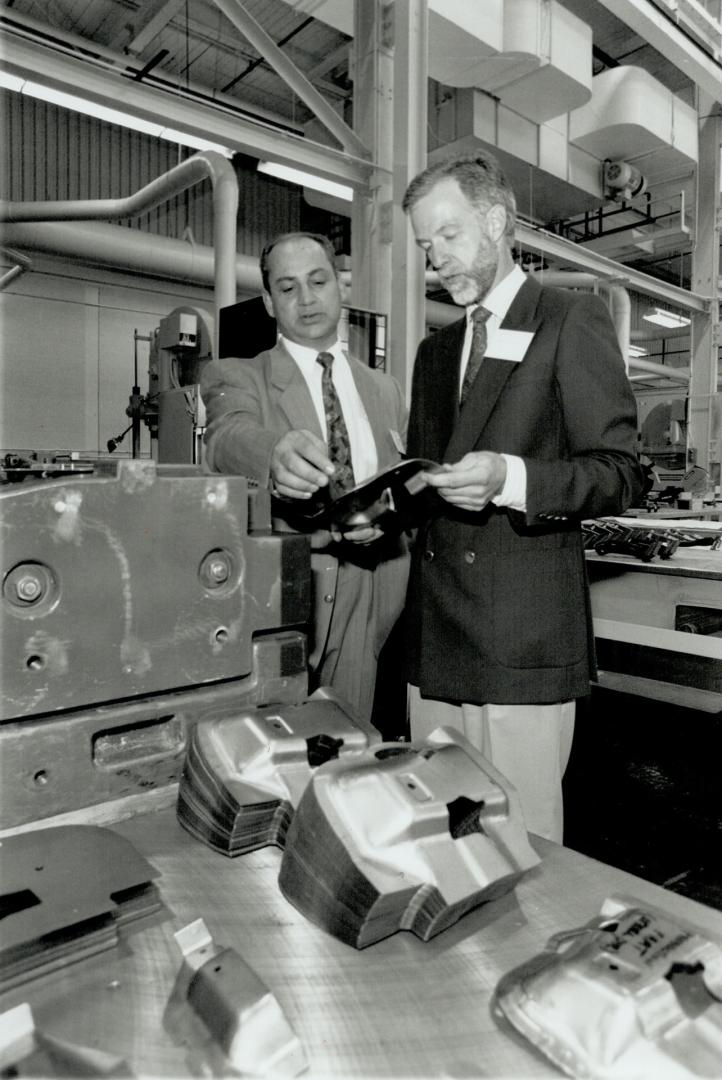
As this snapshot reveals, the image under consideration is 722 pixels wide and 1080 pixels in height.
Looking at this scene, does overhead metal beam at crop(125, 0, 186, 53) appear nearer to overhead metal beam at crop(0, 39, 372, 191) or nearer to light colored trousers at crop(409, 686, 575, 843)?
overhead metal beam at crop(0, 39, 372, 191)

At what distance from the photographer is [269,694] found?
2.89ft

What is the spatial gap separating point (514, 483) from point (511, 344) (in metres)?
0.26

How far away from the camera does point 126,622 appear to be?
747 mm

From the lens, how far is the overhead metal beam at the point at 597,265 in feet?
15.6

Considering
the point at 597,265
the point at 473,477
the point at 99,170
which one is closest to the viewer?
the point at 473,477

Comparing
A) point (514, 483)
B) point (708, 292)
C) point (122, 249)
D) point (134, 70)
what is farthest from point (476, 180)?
point (134, 70)

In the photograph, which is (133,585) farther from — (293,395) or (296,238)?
(296,238)

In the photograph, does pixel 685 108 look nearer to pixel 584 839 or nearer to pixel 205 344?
pixel 205 344

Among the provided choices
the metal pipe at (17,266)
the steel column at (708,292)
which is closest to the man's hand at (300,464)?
the metal pipe at (17,266)

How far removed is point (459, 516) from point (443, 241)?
454 millimetres

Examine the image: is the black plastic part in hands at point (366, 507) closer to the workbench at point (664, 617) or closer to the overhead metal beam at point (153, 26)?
the workbench at point (664, 617)

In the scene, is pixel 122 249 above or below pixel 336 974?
above

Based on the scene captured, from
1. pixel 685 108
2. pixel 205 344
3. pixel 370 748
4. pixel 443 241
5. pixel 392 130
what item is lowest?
pixel 370 748

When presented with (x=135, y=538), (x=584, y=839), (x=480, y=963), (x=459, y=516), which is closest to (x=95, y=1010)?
(x=480, y=963)
